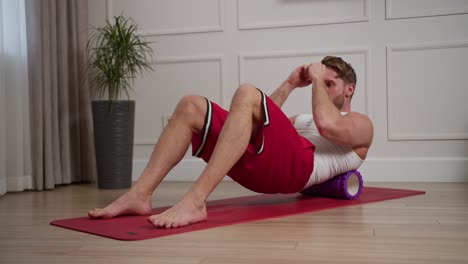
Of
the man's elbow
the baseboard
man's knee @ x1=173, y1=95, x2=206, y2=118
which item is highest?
man's knee @ x1=173, y1=95, x2=206, y2=118

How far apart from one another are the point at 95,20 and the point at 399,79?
7.53 ft

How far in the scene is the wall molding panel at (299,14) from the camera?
146 inches

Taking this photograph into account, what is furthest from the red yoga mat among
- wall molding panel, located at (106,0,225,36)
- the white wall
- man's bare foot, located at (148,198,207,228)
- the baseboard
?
wall molding panel, located at (106,0,225,36)

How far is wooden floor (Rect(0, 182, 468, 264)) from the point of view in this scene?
146 cm

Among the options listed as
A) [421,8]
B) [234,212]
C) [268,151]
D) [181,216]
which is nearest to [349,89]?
[268,151]

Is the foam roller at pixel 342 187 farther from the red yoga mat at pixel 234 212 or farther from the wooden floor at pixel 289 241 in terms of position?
the wooden floor at pixel 289 241

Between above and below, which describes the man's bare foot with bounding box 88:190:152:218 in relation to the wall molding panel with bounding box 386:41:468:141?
below

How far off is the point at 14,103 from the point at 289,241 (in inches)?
95.5

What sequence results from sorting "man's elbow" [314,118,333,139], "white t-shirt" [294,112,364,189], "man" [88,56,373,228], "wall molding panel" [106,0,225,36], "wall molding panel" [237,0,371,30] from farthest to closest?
"wall molding panel" [106,0,225,36] → "wall molding panel" [237,0,371,30] → "white t-shirt" [294,112,364,189] → "man's elbow" [314,118,333,139] → "man" [88,56,373,228]

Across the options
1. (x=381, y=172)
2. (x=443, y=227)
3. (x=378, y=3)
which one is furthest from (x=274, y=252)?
(x=378, y=3)

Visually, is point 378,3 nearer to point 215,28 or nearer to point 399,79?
point 399,79

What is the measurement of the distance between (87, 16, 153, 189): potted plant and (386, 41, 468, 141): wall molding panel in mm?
1742

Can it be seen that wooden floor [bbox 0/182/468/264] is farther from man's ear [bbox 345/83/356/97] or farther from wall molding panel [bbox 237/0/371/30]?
wall molding panel [bbox 237/0/371/30]

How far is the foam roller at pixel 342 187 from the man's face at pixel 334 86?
36 centimetres
